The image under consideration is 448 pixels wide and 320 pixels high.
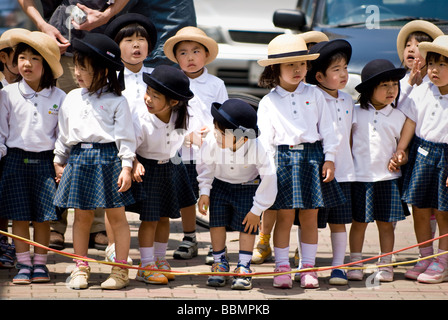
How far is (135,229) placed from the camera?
7.59 meters

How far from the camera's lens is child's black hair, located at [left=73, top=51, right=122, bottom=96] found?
5539 mm

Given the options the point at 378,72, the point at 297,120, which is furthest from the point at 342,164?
the point at 378,72

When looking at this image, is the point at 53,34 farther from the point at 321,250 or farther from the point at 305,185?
the point at 321,250

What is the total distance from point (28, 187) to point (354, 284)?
2516 millimetres

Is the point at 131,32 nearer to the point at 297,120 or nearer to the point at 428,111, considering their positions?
the point at 297,120

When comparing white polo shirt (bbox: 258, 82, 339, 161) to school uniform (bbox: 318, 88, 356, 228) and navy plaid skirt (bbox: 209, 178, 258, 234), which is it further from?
navy plaid skirt (bbox: 209, 178, 258, 234)

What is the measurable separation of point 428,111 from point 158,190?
2.13m

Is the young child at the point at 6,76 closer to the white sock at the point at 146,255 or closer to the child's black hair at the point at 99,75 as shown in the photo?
the child's black hair at the point at 99,75

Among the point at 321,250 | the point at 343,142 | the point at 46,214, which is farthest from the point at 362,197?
the point at 46,214

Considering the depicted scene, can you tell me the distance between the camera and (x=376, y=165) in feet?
19.8

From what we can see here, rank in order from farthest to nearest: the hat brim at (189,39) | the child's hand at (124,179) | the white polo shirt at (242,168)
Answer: the hat brim at (189,39) < the white polo shirt at (242,168) < the child's hand at (124,179)

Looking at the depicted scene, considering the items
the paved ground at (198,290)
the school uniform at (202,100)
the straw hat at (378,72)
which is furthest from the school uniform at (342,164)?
the school uniform at (202,100)

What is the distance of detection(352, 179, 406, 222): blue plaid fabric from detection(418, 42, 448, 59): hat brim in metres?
1.02

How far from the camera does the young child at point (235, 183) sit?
5523mm
